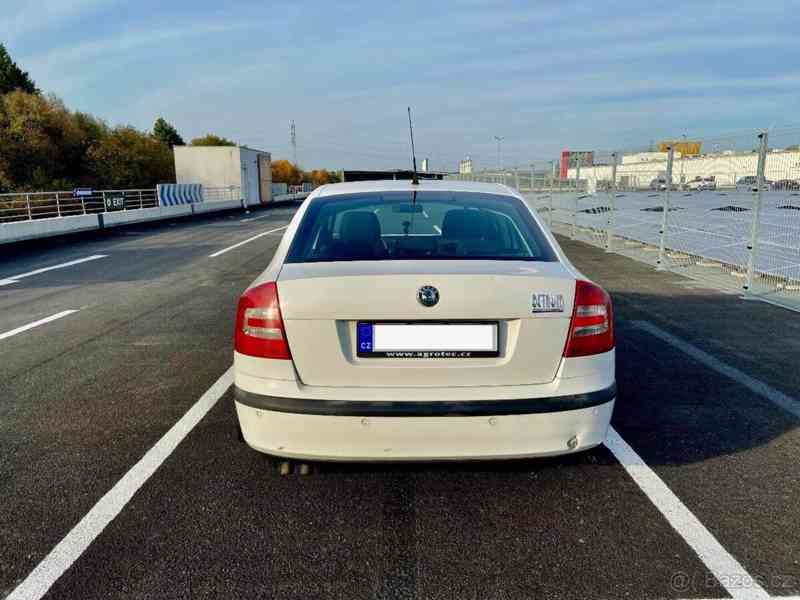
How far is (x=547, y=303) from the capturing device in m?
2.50

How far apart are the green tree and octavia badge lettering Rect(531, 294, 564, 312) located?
5083cm

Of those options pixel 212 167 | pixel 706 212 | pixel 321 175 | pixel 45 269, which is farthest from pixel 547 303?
pixel 321 175

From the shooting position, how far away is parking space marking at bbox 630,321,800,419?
4.04m

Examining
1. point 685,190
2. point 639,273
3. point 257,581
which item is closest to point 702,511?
point 257,581

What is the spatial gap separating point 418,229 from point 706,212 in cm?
803

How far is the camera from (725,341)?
5.59 metres

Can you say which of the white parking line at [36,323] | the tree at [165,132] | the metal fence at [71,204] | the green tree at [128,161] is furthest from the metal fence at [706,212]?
the tree at [165,132]

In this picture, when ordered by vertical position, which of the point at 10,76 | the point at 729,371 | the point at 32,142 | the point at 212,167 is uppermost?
the point at 10,76

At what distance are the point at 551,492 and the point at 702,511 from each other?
67 cm

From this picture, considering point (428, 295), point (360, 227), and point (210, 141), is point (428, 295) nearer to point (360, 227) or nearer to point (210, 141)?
point (360, 227)

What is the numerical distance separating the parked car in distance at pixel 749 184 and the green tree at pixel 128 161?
4818cm

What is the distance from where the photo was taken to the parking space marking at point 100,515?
2230mm

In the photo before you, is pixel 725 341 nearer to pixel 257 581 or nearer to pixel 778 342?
pixel 778 342

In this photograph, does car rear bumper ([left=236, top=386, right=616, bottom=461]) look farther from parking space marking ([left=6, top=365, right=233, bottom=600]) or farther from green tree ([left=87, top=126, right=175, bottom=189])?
green tree ([left=87, top=126, right=175, bottom=189])
